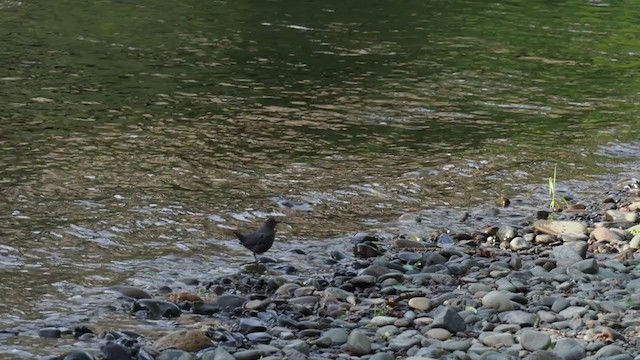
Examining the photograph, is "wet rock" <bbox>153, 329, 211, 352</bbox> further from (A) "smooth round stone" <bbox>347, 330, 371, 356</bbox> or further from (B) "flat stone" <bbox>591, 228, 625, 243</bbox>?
(B) "flat stone" <bbox>591, 228, 625, 243</bbox>

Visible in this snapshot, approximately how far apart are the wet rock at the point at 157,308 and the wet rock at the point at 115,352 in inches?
45.4

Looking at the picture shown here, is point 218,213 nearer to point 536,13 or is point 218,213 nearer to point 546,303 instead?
point 546,303

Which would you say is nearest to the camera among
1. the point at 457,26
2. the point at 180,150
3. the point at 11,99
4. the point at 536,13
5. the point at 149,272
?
the point at 149,272

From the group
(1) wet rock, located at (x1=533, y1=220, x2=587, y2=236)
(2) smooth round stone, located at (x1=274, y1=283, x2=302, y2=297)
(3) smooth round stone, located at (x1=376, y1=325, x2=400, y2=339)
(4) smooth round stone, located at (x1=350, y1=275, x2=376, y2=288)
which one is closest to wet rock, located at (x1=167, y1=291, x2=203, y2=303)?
(2) smooth round stone, located at (x1=274, y1=283, x2=302, y2=297)

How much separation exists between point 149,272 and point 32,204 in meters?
2.55

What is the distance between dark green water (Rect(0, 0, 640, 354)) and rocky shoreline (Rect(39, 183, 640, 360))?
961 mm

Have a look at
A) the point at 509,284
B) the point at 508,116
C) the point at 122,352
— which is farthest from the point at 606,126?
the point at 122,352

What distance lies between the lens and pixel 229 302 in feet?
29.7

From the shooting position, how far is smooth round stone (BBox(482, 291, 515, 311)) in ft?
28.2

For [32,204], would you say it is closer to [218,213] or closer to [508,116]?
[218,213]

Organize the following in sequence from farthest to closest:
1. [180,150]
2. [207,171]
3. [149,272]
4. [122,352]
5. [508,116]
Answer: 1. [508,116]
2. [180,150]
3. [207,171]
4. [149,272]
5. [122,352]

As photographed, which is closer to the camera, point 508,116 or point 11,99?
point 11,99

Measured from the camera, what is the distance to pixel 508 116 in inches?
709

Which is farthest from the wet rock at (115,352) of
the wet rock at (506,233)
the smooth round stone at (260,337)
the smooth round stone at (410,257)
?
the wet rock at (506,233)
